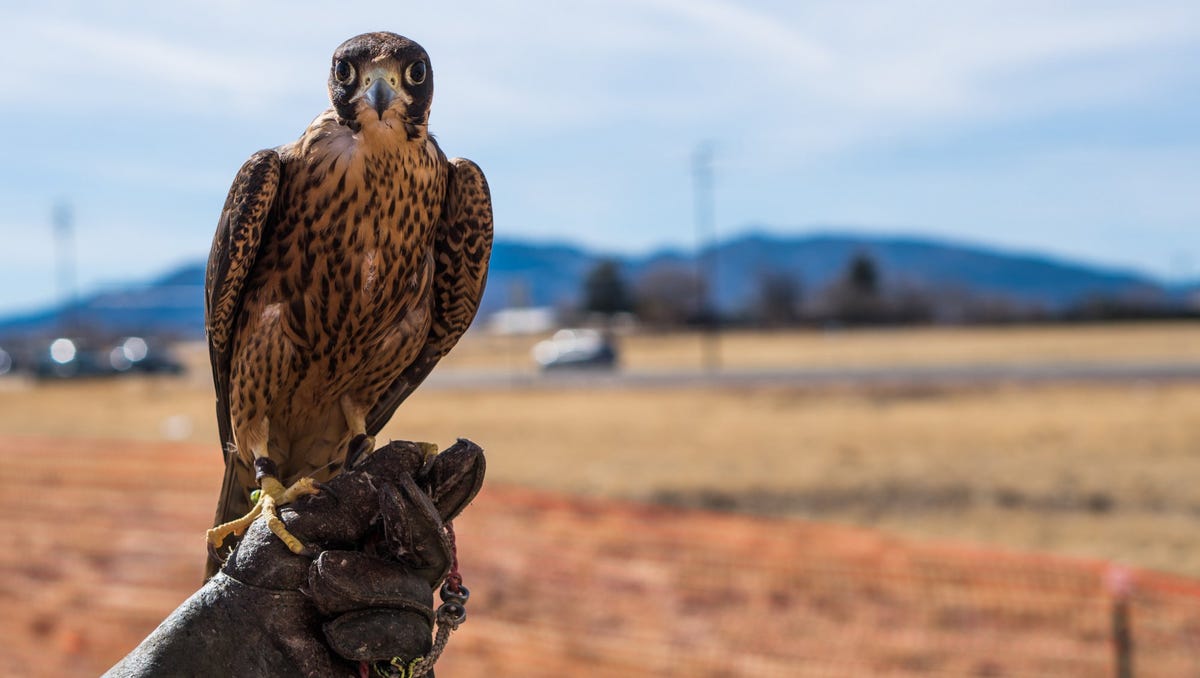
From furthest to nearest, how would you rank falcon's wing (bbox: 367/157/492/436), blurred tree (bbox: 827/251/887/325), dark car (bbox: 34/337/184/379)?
blurred tree (bbox: 827/251/887/325), dark car (bbox: 34/337/184/379), falcon's wing (bbox: 367/157/492/436)

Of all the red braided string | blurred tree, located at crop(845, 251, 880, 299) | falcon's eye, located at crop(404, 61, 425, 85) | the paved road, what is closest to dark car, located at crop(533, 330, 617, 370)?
the paved road

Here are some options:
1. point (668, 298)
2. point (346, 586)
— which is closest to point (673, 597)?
point (346, 586)

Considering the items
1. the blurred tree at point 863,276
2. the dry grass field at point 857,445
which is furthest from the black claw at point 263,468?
the blurred tree at point 863,276

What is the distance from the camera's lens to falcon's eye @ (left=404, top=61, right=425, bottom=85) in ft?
8.48

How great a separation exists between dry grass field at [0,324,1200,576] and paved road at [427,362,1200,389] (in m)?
1.32

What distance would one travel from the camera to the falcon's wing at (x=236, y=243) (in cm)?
279

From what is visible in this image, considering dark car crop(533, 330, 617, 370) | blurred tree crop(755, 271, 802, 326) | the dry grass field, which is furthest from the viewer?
blurred tree crop(755, 271, 802, 326)

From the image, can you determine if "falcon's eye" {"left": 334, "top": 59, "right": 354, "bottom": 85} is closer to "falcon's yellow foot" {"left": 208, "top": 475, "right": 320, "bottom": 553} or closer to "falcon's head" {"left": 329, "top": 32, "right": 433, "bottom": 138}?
"falcon's head" {"left": 329, "top": 32, "right": 433, "bottom": 138}

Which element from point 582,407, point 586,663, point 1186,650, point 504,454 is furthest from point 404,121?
point 582,407

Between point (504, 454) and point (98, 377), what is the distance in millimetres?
28020

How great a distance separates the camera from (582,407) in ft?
78.5

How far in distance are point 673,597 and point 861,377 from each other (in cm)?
1928

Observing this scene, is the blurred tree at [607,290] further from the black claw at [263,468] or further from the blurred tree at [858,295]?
the black claw at [263,468]

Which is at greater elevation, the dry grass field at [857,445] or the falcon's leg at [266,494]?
the falcon's leg at [266,494]
